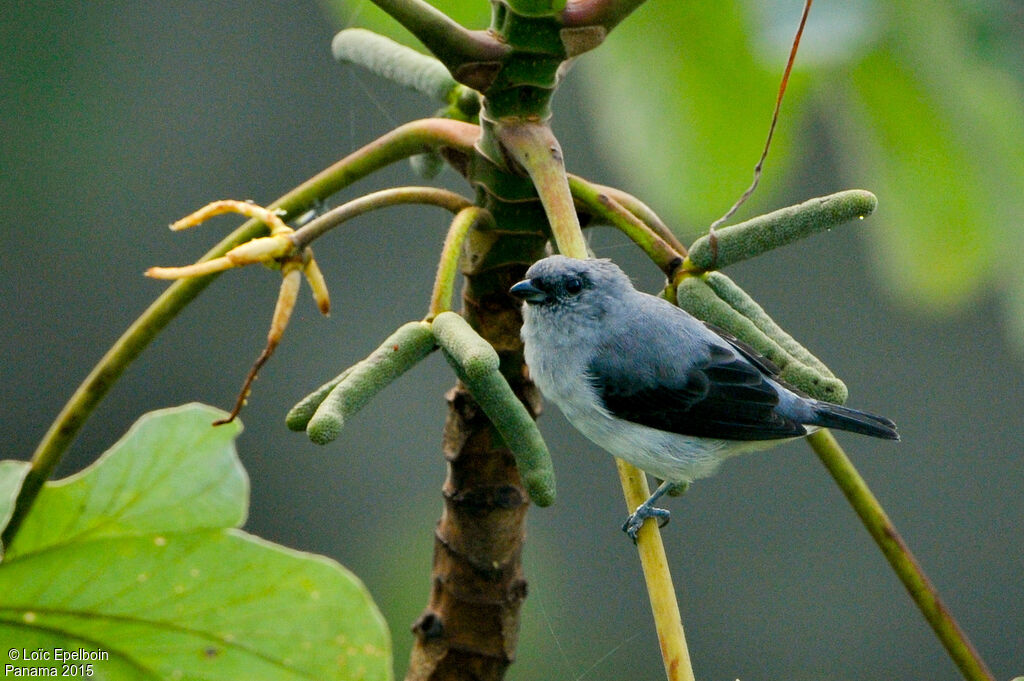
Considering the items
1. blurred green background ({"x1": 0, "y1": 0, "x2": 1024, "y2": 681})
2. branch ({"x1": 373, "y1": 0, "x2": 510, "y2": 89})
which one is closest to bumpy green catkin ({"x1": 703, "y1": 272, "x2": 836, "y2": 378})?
branch ({"x1": 373, "y1": 0, "x2": 510, "y2": 89})

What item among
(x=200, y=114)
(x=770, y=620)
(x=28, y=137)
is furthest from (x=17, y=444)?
(x=770, y=620)

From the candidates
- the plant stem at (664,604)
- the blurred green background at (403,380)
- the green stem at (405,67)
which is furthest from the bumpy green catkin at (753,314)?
the blurred green background at (403,380)

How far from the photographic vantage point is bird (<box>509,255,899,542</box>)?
1567mm

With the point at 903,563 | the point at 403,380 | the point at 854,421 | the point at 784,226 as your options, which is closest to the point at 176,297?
the point at 784,226

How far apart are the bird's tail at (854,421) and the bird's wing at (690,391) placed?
0.04 metres

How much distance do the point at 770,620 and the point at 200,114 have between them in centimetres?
273

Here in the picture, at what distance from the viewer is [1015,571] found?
3844 mm

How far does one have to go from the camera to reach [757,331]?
1124 mm

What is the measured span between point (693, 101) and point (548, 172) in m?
0.33

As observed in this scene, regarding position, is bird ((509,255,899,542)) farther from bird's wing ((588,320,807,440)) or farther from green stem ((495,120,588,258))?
green stem ((495,120,588,258))

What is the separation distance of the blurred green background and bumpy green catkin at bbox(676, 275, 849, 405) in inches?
84.7

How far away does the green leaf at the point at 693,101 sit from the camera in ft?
4.71

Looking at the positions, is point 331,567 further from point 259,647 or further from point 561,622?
point 561,622

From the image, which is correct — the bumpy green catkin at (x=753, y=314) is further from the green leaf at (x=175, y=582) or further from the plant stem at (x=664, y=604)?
the green leaf at (x=175, y=582)
